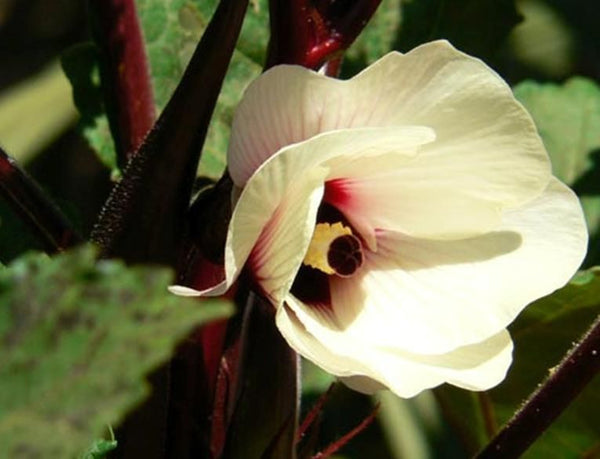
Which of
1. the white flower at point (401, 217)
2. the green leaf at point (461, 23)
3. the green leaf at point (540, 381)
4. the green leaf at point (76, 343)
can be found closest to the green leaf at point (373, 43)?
the green leaf at point (461, 23)

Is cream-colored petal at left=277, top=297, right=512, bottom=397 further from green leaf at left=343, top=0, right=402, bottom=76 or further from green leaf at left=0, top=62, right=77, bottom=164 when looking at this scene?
green leaf at left=0, top=62, right=77, bottom=164

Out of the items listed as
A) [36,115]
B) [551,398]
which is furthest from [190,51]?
[36,115]

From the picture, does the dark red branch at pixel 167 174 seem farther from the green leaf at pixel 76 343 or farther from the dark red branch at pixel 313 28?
the green leaf at pixel 76 343

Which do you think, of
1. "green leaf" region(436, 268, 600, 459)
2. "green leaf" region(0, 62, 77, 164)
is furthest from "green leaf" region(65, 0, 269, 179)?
"green leaf" region(0, 62, 77, 164)

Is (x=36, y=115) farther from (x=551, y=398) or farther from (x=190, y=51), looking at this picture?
(x=551, y=398)

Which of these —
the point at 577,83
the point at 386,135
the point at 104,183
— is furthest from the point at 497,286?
the point at 104,183
